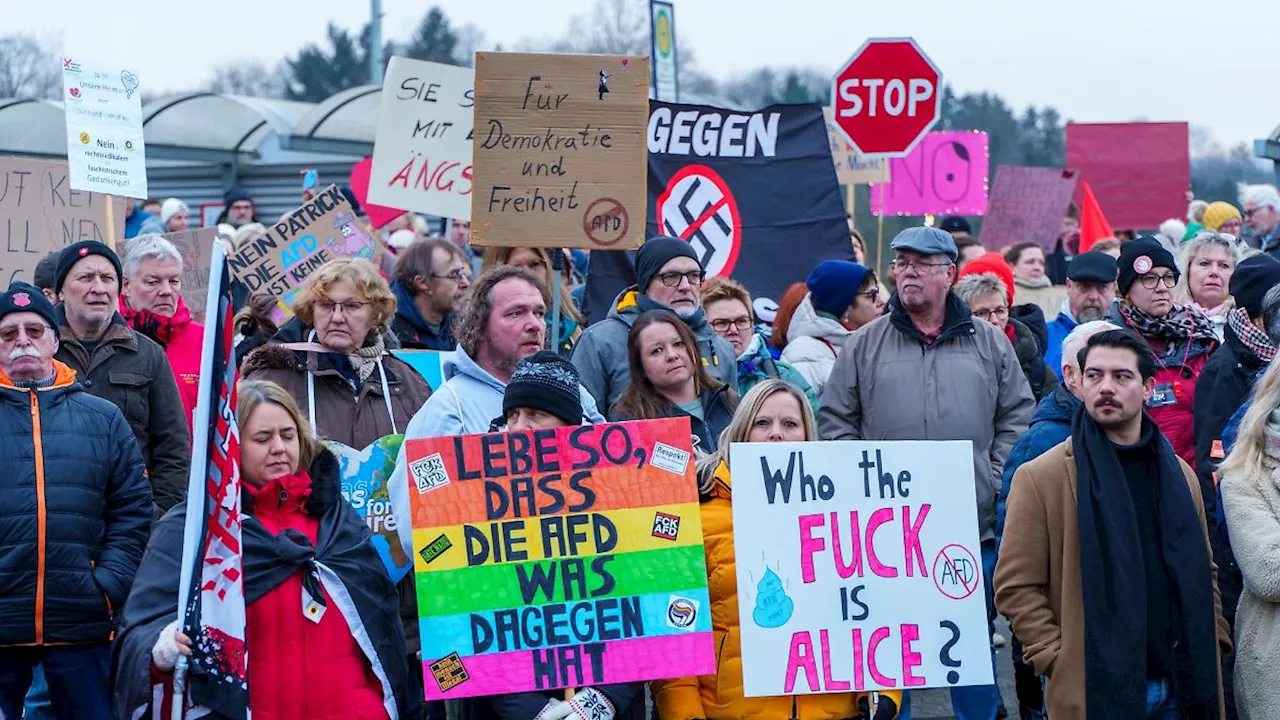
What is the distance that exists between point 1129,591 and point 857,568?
2.74ft

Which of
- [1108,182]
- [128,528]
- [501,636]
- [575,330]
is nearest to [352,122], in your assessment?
[1108,182]

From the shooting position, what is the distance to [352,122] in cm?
2338

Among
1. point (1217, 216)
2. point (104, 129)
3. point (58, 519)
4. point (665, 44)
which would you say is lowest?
point (58, 519)

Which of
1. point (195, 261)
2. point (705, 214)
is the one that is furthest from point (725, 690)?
point (195, 261)

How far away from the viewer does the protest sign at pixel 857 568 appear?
5.09 m

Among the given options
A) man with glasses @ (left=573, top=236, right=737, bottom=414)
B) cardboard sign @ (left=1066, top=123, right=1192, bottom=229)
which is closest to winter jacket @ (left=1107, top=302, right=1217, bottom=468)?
man with glasses @ (left=573, top=236, right=737, bottom=414)

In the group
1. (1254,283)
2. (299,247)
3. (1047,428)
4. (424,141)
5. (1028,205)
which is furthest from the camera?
(1028,205)

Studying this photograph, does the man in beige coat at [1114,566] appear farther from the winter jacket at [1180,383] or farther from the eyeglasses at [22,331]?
the eyeglasses at [22,331]

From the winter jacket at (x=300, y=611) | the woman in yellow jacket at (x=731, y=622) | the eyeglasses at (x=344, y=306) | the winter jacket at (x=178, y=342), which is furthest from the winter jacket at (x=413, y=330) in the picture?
the winter jacket at (x=300, y=611)

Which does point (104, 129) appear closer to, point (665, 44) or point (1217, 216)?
point (665, 44)

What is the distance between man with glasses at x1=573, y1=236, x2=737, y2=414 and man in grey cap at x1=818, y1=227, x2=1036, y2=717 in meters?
0.52

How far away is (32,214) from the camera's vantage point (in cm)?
900

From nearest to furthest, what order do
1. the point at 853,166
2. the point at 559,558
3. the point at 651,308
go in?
the point at 559,558
the point at 651,308
the point at 853,166

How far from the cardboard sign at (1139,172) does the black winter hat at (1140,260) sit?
9.53 m
